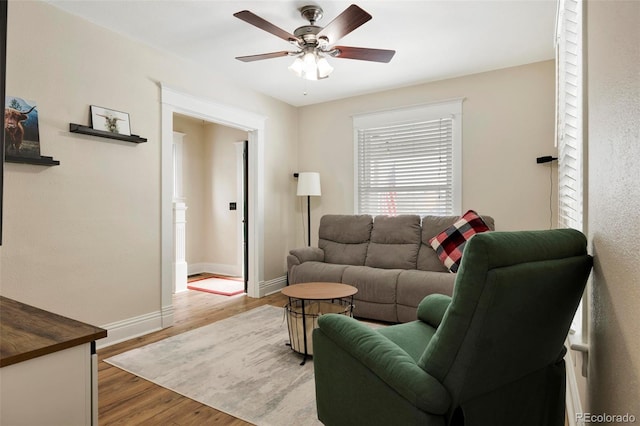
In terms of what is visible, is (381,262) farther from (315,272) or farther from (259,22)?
(259,22)

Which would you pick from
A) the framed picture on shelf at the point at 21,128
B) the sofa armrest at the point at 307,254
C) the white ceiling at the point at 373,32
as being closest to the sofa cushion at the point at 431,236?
the sofa armrest at the point at 307,254

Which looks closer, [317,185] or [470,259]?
[470,259]

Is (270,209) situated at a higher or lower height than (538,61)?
lower

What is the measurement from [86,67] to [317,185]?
9.26 ft

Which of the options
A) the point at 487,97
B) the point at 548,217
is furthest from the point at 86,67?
the point at 548,217

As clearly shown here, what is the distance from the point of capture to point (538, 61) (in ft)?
12.2

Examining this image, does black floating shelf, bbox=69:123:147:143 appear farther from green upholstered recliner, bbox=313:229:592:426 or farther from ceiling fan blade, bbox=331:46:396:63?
green upholstered recliner, bbox=313:229:592:426

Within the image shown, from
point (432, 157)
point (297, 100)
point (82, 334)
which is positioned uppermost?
point (297, 100)

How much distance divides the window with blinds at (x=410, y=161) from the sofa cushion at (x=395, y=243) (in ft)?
1.31

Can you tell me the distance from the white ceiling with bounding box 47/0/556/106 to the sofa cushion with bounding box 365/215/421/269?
5.54 ft

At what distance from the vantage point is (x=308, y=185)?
15.8 ft

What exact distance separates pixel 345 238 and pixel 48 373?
372cm

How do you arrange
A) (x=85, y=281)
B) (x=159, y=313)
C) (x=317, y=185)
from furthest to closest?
(x=317, y=185) → (x=159, y=313) → (x=85, y=281)

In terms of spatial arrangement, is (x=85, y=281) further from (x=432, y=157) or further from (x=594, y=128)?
(x=432, y=157)
